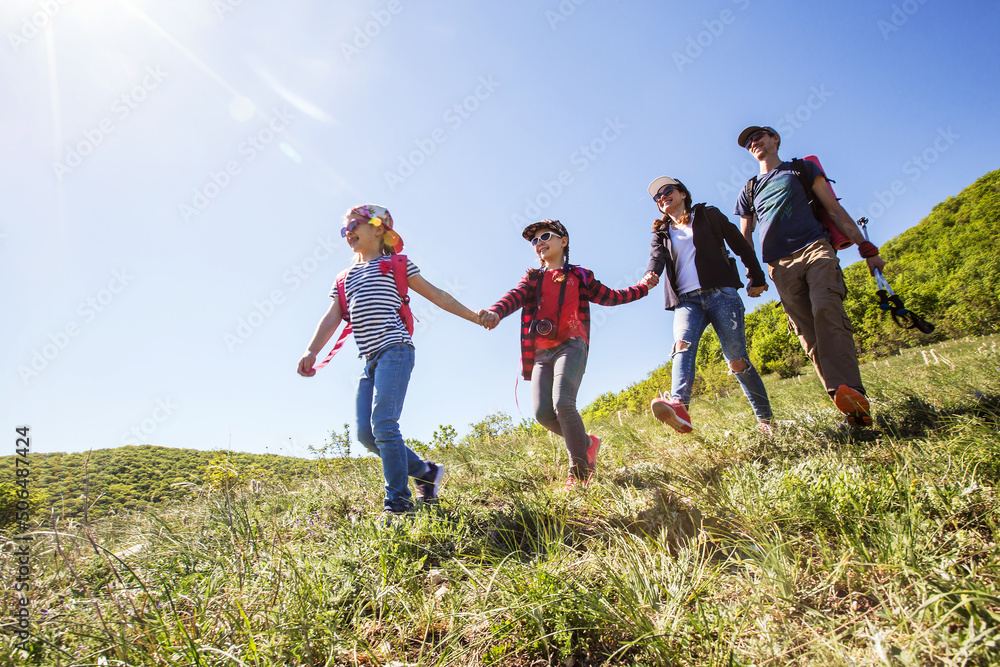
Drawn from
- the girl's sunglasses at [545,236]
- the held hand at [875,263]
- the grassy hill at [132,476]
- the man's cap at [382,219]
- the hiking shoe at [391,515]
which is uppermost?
the man's cap at [382,219]

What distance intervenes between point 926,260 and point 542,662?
37743mm

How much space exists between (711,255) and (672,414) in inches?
53.7

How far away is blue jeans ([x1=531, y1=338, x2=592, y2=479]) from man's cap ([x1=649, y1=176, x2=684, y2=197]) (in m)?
1.59

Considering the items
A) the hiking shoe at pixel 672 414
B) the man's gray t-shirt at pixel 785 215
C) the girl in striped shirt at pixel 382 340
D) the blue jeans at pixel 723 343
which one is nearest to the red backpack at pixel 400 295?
the girl in striped shirt at pixel 382 340

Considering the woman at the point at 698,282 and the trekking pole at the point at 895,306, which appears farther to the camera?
the woman at the point at 698,282

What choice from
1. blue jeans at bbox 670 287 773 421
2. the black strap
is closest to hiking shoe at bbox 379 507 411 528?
blue jeans at bbox 670 287 773 421

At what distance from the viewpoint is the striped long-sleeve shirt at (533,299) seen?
3.55 m

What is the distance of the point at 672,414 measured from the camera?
3033 mm

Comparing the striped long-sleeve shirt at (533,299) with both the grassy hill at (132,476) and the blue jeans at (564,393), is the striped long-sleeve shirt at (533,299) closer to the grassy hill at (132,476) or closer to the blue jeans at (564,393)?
the blue jeans at (564,393)

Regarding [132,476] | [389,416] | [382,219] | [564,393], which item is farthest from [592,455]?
[132,476]

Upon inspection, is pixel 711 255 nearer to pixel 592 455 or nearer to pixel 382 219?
pixel 592 455

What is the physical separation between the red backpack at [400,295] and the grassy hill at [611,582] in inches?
53.2

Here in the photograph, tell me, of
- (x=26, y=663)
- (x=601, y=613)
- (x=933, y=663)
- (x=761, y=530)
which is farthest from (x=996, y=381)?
(x=26, y=663)

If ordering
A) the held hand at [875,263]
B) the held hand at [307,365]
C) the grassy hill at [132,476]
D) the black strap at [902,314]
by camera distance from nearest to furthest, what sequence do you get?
1. the grassy hill at [132,476]
2. the black strap at [902,314]
3. the held hand at [875,263]
4. the held hand at [307,365]
